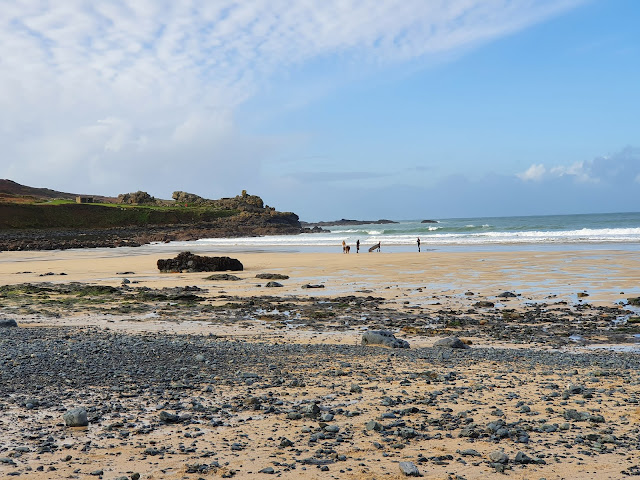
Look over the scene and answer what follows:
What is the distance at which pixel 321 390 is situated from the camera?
798 cm

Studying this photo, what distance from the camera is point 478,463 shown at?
5.46 m

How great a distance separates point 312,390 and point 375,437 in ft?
6.39

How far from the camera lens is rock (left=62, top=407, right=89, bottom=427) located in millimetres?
6402

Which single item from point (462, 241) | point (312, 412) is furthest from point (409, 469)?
point (462, 241)

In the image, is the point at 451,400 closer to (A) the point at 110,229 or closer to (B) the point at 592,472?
(B) the point at 592,472

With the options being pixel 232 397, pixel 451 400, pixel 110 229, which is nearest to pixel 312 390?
pixel 232 397

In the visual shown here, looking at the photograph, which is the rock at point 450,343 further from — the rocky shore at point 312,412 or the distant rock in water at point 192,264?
the distant rock in water at point 192,264

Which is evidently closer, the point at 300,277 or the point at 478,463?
the point at 478,463

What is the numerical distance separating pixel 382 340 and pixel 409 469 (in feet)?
19.9

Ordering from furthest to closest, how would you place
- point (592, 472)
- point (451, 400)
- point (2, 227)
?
1. point (2, 227)
2. point (451, 400)
3. point (592, 472)

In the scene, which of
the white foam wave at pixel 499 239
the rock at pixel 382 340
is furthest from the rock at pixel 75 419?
the white foam wave at pixel 499 239

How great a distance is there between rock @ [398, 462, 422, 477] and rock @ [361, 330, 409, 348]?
588cm

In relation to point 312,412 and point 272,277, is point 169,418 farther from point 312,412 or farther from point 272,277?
point 272,277

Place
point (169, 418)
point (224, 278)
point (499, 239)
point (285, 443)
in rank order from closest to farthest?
point (285, 443) → point (169, 418) → point (224, 278) → point (499, 239)
